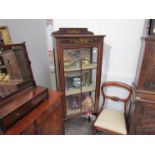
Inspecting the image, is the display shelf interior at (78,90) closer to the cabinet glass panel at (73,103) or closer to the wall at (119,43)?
the cabinet glass panel at (73,103)

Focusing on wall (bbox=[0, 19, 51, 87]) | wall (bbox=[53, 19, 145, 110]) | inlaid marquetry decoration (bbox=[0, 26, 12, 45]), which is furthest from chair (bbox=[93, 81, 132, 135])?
inlaid marquetry decoration (bbox=[0, 26, 12, 45])

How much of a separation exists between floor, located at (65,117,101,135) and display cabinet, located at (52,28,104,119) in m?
0.35

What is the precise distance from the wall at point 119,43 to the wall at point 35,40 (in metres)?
0.24

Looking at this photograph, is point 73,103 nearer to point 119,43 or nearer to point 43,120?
point 43,120

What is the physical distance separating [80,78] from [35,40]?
2.58ft

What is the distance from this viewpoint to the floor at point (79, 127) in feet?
6.41

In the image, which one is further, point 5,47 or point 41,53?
point 41,53

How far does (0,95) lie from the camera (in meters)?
0.89

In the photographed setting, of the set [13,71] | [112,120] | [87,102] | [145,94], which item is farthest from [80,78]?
[13,71]

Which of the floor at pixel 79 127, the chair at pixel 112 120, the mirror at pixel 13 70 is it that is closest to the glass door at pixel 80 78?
the chair at pixel 112 120

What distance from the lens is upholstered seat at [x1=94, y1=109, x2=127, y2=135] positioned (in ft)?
4.97
